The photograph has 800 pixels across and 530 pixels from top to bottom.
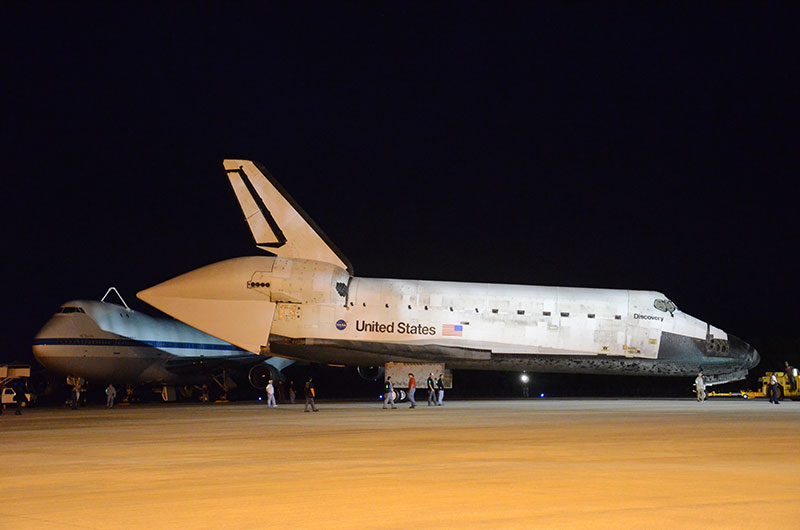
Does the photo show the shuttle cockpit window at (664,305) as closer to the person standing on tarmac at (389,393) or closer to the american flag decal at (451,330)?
the american flag decal at (451,330)

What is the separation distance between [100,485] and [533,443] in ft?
27.9

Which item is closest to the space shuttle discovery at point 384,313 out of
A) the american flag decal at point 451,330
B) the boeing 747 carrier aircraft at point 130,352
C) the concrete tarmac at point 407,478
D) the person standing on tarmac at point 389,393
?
the american flag decal at point 451,330

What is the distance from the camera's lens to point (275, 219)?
36.1 metres

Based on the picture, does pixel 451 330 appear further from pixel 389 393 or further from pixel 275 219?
pixel 275 219

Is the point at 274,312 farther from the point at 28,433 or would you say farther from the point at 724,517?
the point at 724,517

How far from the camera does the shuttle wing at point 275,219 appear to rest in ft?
118

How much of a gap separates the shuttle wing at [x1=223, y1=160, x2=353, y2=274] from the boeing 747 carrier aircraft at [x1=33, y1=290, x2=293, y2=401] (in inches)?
440

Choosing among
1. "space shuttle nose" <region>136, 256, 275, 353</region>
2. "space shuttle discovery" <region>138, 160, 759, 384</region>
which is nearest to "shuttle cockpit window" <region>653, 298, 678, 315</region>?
"space shuttle discovery" <region>138, 160, 759, 384</region>

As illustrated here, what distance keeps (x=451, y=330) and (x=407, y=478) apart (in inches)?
931

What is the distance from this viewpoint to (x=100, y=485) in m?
10.7

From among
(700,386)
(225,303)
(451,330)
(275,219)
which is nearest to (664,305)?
(700,386)

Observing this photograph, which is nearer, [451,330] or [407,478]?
[407,478]

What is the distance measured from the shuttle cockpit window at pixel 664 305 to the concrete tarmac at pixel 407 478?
15247mm

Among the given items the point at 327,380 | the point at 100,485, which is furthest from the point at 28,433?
the point at 327,380
